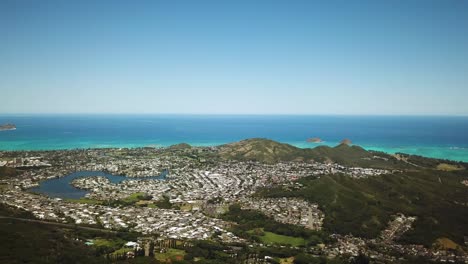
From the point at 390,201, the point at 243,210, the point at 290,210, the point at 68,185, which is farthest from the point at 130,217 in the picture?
the point at 390,201

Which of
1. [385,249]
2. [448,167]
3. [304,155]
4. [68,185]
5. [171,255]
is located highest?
[304,155]

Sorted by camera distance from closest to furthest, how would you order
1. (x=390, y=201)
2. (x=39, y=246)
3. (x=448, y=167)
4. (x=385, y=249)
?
(x=39, y=246) < (x=385, y=249) < (x=390, y=201) < (x=448, y=167)

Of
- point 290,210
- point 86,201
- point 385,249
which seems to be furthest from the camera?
point 86,201

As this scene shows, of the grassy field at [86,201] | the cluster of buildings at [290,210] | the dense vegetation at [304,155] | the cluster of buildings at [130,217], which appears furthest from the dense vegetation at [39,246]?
the dense vegetation at [304,155]

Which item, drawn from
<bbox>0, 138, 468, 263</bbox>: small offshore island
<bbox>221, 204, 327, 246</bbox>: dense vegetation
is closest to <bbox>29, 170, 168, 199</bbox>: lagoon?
<bbox>0, 138, 468, 263</bbox>: small offshore island

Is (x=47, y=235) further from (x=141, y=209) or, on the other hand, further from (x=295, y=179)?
(x=295, y=179)

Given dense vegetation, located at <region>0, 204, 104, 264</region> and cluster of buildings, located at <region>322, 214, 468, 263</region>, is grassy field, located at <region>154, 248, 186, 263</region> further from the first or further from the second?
cluster of buildings, located at <region>322, 214, 468, 263</region>

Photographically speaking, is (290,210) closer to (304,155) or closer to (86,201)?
(86,201)
